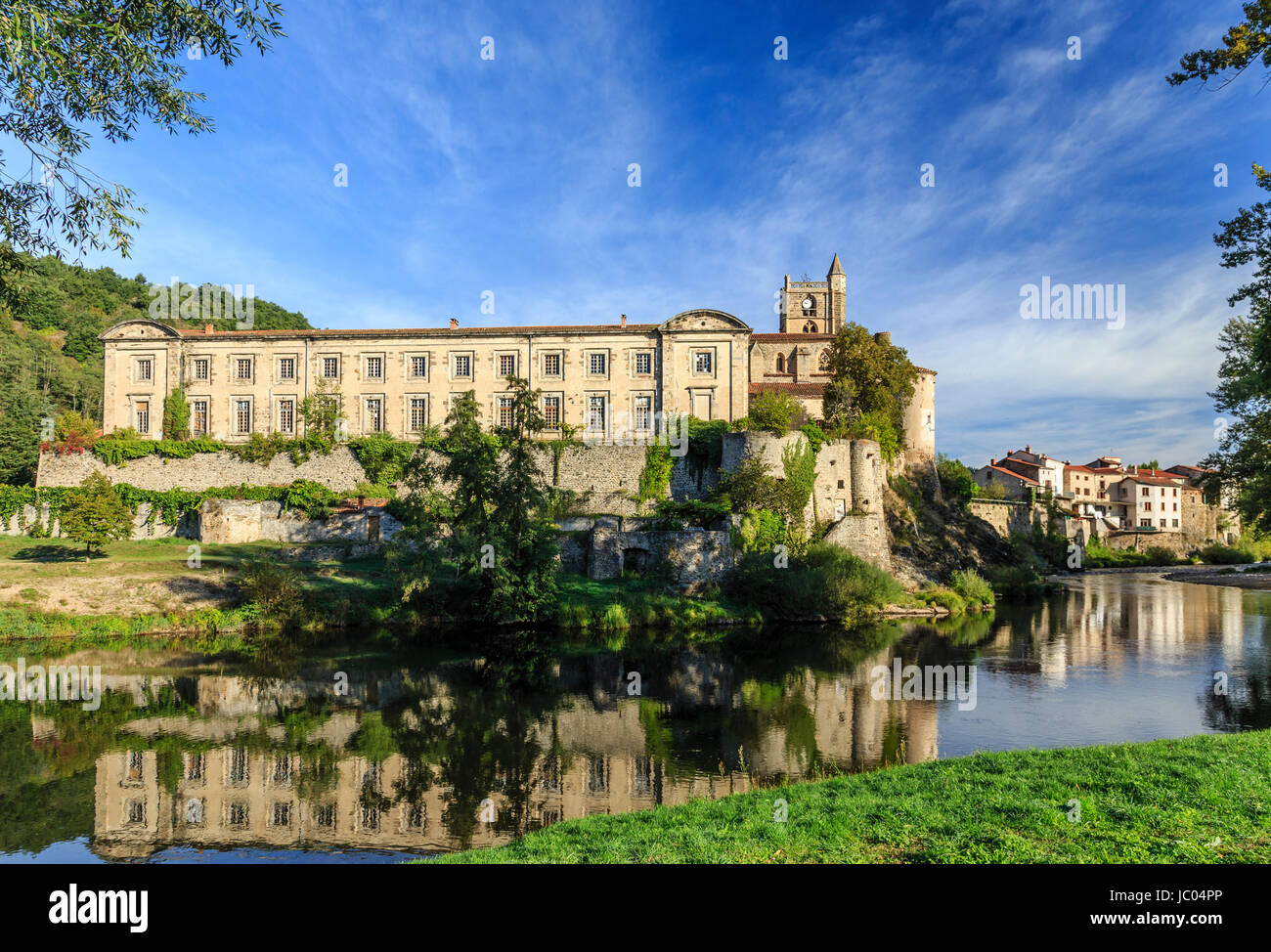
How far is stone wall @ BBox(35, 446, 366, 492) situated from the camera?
3375cm

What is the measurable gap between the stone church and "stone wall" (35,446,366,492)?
3756 millimetres

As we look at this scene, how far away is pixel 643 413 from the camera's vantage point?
125ft

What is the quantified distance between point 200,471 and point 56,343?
42.9 metres

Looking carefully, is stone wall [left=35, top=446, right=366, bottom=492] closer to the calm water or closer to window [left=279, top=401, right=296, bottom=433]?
window [left=279, top=401, right=296, bottom=433]

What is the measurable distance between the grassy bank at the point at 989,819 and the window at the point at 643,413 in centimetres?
3023

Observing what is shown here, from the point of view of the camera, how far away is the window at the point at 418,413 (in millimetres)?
38781

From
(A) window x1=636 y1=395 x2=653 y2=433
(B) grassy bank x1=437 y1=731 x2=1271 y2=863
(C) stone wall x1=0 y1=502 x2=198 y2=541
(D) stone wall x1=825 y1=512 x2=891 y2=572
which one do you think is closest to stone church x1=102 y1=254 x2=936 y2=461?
(A) window x1=636 y1=395 x2=653 y2=433

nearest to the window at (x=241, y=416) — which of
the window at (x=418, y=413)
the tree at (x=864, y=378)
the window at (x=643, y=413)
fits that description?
the window at (x=418, y=413)

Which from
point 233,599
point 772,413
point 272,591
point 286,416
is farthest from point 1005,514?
point 286,416

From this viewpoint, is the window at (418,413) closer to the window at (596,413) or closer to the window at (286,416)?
the window at (286,416)

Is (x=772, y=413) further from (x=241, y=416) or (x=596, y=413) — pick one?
(x=241, y=416)

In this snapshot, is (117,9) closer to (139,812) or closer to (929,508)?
(139,812)

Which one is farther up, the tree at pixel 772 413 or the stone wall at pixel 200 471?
the tree at pixel 772 413
